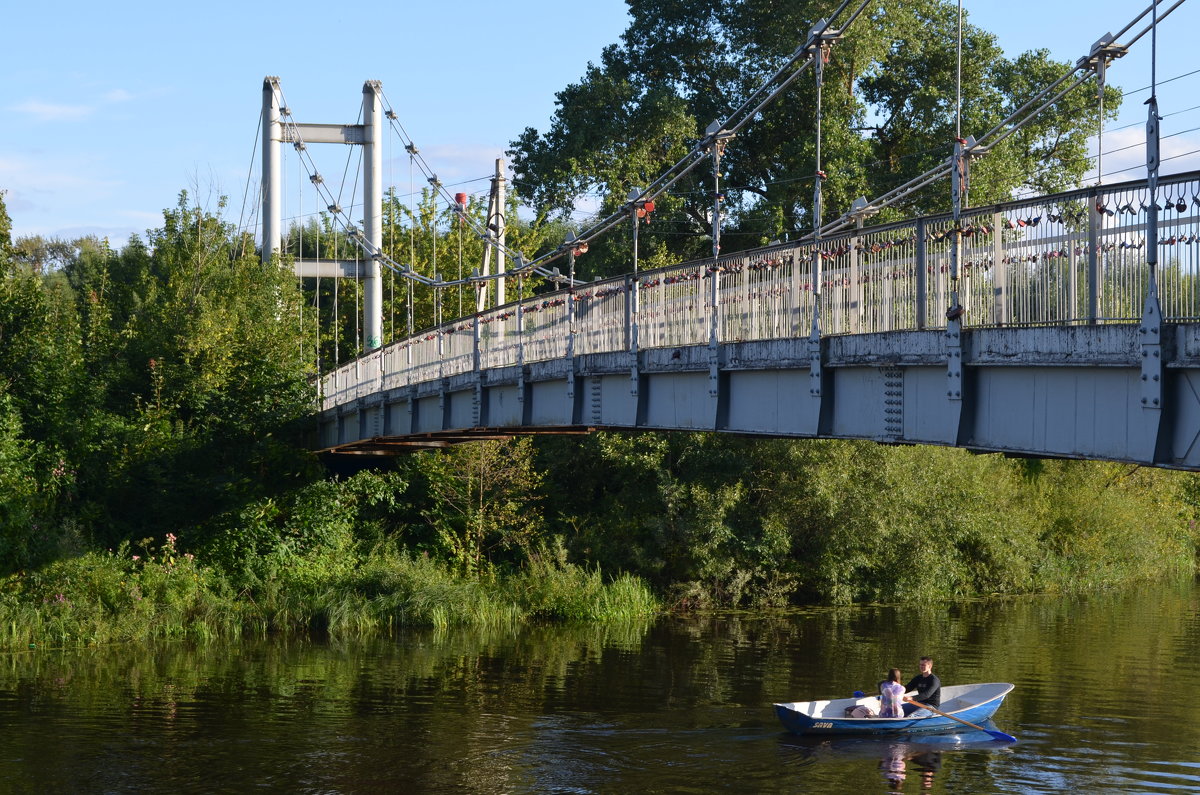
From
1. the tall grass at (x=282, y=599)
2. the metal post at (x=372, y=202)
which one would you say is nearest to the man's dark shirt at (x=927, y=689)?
the tall grass at (x=282, y=599)

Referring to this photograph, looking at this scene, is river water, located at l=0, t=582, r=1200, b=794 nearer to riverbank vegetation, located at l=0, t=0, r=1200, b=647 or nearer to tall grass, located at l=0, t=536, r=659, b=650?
tall grass, located at l=0, t=536, r=659, b=650

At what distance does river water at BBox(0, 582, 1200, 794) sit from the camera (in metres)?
18.1

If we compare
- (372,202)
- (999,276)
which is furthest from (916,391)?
(372,202)

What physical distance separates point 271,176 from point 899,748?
28508 mm

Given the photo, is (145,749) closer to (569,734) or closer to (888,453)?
(569,734)

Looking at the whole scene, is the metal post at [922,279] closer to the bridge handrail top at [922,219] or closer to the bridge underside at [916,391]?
the bridge handrail top at [922,219]

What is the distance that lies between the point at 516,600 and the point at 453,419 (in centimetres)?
705

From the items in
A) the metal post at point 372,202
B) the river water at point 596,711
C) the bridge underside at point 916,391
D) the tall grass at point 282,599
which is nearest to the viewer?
the bridge underside at point 916,391

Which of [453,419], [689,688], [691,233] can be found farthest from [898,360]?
[691,233]

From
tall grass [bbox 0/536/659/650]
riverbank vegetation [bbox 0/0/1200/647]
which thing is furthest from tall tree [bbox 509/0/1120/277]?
tall grass [bbox 0/536/659/650]

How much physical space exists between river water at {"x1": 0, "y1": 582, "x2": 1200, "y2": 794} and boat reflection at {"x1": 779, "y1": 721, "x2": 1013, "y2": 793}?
0.05 m

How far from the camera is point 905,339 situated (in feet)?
46.6

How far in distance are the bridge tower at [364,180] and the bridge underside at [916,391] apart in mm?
16859

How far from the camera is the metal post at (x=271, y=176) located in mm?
42000
